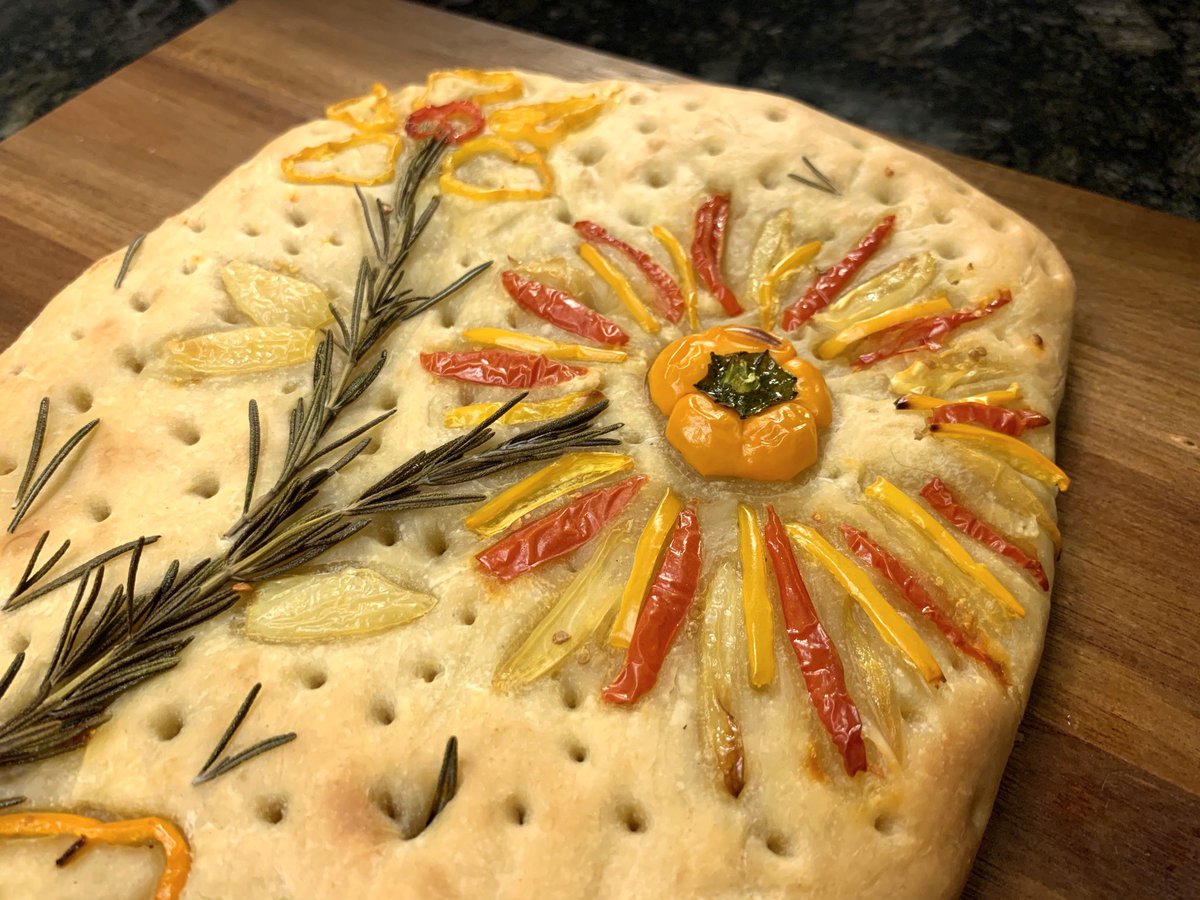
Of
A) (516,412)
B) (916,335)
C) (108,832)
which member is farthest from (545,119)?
(108,832)

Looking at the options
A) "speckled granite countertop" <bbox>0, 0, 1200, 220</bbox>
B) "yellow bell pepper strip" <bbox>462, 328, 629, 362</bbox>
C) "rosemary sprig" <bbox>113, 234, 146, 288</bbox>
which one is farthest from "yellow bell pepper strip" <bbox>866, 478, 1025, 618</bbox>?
"speckled granite countertop" <bbox>0, 0, 1200, 220</bbox>

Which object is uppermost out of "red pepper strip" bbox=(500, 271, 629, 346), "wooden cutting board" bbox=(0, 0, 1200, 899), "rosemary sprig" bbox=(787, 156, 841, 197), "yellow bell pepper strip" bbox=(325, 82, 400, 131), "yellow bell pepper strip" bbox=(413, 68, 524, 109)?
"yellow bell pepper strip" bbox=(413, 68, 524, 109)

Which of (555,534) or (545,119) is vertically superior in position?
(545,119)

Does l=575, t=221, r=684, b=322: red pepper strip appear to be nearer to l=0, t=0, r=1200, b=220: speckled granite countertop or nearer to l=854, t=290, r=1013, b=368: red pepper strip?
l=854, t=290, r=1013, b=368: red pepper strip

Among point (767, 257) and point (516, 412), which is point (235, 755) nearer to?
point (516, 412)

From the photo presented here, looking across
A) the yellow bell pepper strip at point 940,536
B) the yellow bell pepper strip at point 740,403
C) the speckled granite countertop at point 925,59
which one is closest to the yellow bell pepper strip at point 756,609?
the yellow bell pepper strip at point 740,403

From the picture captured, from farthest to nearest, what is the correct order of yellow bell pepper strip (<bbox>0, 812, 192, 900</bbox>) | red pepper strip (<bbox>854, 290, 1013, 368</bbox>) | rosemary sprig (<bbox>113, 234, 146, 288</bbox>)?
rosemary sprig (<bbox>113, 234, 146, 288</bbox>), red pepper strip (<bbox>854, 290, 1013, 368</bbox>), yellow bell pepper strip (<bbox>0, 812, 192, 900</bbox>)

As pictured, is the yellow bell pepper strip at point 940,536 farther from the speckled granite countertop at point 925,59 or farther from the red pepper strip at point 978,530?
the speckled granite countertop at point 925,59

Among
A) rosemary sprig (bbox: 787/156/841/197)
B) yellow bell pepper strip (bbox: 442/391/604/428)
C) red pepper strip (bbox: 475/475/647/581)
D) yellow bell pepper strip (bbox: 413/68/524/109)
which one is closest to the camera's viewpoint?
red pepper strip (bbox: 475/475/647/581)
